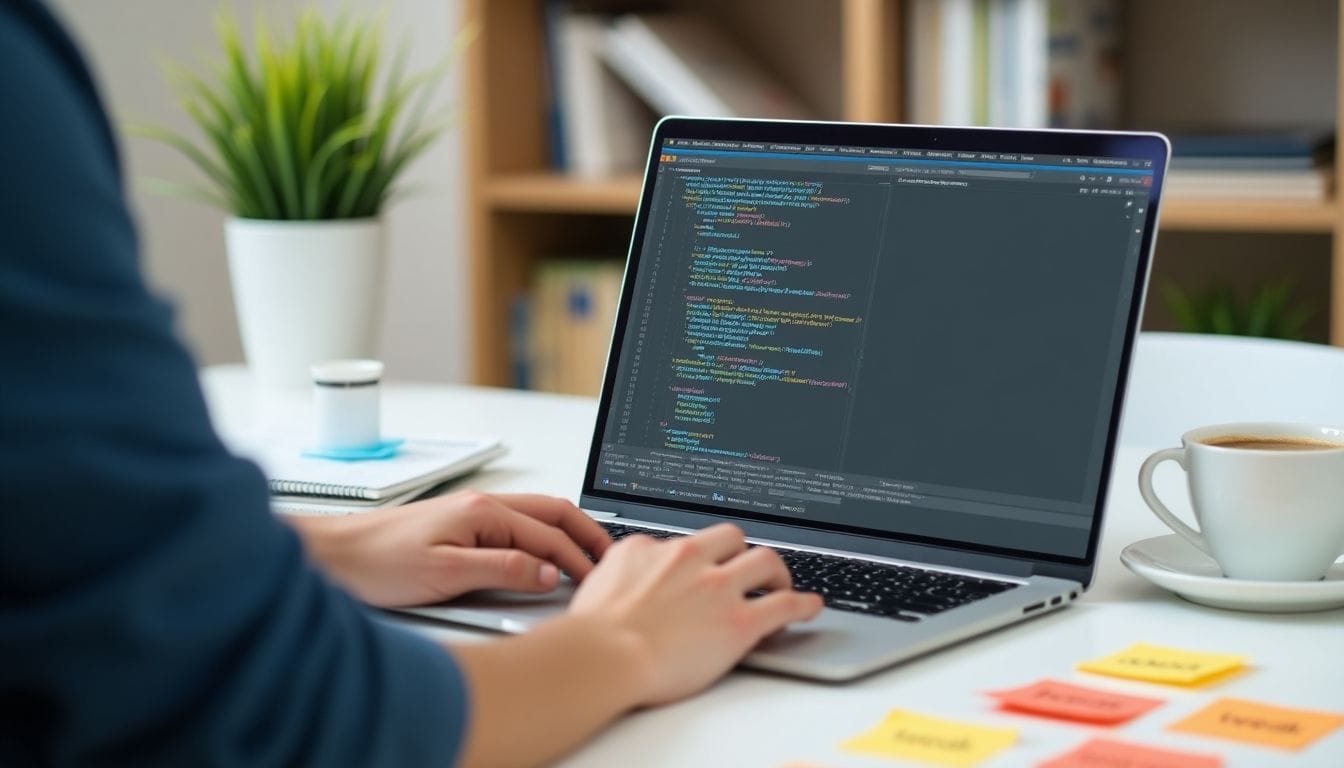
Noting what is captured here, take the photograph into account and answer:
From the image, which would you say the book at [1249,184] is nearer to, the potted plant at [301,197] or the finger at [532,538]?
the potted plant at [301,197]

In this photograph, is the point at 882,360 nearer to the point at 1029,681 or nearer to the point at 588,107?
the point at 1029,681

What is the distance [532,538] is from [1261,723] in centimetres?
42

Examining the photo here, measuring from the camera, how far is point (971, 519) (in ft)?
3.28

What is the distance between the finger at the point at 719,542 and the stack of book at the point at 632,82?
1.77 m

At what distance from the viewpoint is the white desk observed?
28.8 inches

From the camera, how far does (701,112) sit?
8.70ft

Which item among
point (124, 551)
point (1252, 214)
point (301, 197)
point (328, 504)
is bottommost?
point (328, 504)

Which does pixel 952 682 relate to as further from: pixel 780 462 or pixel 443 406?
pixel 443 406

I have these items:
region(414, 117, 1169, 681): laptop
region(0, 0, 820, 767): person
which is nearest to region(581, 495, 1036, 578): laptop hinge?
region(414, 117, 1169, 681): laptop

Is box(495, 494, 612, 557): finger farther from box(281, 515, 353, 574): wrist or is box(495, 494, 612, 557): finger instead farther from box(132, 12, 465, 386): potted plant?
box(132, 12, 465, 386): potted plant

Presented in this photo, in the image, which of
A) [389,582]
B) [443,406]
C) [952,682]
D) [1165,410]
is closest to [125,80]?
[443,406]

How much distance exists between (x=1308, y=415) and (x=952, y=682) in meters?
0.84

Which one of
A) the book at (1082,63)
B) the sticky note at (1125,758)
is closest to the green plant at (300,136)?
the book at (1082,63)

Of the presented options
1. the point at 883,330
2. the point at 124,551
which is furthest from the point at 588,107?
the point at 124,551
